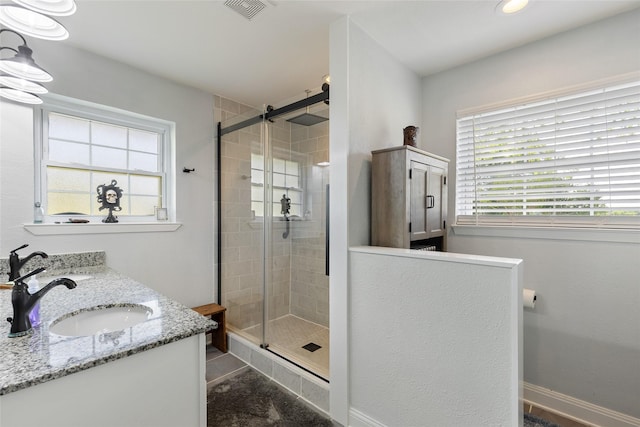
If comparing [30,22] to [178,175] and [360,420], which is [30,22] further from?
[360,420]

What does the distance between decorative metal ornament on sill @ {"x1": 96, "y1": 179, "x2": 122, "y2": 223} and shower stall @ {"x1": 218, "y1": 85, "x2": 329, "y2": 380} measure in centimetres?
88

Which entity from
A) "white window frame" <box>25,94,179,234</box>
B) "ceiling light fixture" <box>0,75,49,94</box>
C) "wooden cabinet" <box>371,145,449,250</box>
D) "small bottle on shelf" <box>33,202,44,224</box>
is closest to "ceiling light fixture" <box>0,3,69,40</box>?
"ceiling light fixture" <box>0,75,49,94</box>

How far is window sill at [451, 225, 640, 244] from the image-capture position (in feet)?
5.34

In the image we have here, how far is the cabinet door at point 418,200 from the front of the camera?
176 centimetres

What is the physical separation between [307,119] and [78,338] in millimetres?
2102

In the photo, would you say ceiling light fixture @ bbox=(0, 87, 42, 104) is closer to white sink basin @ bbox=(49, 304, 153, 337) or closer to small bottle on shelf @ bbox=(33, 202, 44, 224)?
small bottle on shelf @ bbox=(33, 202, 44, 224)

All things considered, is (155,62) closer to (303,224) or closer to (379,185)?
(303,224)

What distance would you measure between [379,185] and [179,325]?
1326 mm

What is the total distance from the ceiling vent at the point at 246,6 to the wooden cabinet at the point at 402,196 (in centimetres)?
109

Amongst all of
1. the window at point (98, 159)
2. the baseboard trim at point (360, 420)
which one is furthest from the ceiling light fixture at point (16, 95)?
the baseboard trim at point (360, 420)

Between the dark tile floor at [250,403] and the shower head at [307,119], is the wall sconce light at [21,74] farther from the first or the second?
the dark tile floor at [250,403]

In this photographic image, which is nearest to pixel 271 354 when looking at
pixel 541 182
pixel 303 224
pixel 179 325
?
pixel 303 224

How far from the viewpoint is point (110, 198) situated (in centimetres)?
225

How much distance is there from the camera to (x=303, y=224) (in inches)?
112
